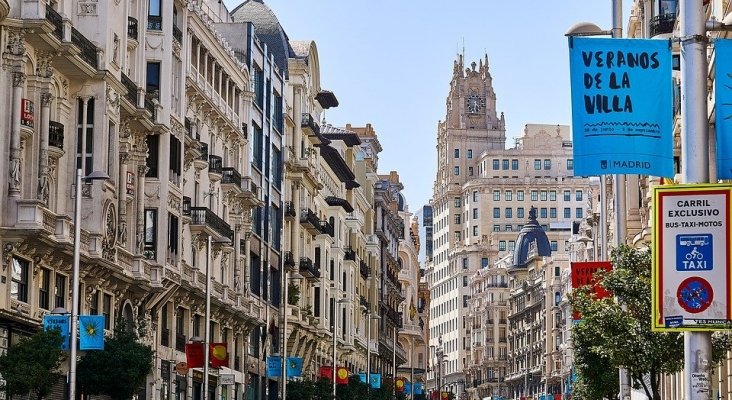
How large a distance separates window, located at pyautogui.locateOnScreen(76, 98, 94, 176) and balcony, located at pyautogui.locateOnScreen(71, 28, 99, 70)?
1.33 meters

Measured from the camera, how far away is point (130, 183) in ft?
180

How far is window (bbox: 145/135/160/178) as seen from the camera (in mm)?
58281

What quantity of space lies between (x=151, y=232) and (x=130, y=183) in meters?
3.30

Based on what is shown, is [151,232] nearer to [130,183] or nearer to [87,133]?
[130,183]

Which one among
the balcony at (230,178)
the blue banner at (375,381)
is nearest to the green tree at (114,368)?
the balcony at (230,178)

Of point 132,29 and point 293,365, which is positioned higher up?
point 132,29

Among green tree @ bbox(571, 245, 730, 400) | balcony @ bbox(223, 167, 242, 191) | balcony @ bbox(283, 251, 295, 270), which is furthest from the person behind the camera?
balcony @ bbox(283, 251, 295, 270)

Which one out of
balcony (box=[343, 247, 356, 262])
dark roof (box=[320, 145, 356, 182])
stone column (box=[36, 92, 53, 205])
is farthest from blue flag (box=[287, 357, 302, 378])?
balcony (box=[343, 247, 356, 262])

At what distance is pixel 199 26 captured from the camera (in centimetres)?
6562

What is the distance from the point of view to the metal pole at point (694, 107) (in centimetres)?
1633

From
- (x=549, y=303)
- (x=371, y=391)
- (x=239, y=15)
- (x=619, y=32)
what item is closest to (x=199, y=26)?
(x=239, y=15)

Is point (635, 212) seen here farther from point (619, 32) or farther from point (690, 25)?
point (690, 25)

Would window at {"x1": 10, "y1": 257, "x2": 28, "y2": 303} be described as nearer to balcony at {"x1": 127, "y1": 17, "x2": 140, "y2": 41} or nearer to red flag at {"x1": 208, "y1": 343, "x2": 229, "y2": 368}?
balcony at {"x1": 127, "y1": 17, "x2": 140, "y2": 41}

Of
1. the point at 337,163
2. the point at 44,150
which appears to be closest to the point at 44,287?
the point at 44,150
